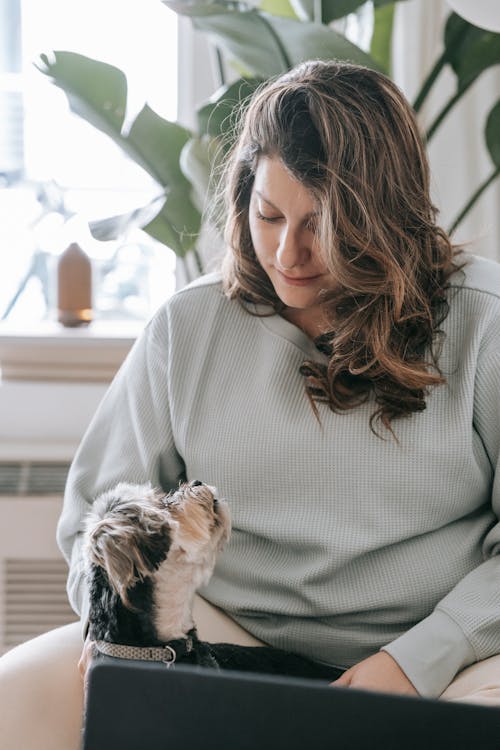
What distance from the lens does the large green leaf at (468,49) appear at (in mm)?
1930

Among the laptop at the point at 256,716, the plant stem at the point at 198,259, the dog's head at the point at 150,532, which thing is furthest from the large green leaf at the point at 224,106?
the laptop at the point at 256,716

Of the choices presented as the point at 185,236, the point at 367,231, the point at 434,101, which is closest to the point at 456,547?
the point at 367,231

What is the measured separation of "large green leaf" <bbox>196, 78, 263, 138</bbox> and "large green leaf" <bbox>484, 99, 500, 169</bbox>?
0.49m

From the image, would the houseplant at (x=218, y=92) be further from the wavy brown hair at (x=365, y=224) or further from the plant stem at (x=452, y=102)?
the wavy brown hair at (x=365, y=224)

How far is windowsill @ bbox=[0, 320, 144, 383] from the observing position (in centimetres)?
226

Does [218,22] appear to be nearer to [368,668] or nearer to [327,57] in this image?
[327,57]

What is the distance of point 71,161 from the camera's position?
253 cm

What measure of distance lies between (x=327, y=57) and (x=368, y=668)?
1.08m

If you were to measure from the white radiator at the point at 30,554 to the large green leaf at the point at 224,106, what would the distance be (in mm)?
834

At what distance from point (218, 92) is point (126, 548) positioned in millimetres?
1127

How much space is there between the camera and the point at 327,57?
1.77 m

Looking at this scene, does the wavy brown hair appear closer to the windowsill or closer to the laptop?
the laptop

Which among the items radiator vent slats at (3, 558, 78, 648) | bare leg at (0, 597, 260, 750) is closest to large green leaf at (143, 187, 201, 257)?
radiator vent slats at (3, 558, 78, 648)

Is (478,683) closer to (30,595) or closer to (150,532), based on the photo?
(150,532)
